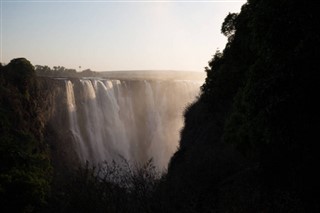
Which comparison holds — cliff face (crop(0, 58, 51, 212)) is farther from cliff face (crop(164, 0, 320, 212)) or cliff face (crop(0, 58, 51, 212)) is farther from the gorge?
cliff face (crop(164, 0, 320, 212))

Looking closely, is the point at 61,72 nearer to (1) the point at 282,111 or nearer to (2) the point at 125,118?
(2) the point at 125,118

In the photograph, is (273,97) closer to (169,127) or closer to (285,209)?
(285,209)

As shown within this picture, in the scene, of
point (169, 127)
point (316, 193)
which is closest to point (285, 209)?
point (316, 193)

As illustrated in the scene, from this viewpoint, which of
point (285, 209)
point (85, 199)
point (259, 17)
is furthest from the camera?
point (85, 199)

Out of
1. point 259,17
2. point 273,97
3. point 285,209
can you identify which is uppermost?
point 259,17

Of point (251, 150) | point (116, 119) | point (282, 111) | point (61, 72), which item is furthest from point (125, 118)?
point (61, 72)

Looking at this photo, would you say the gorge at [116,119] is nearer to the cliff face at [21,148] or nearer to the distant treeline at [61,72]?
the cliff face at [21,148]

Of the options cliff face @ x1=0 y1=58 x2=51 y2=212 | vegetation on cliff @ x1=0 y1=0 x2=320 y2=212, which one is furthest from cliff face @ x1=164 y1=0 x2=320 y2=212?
cliff face @ x1=0 y1=58 x2=51 y2=212

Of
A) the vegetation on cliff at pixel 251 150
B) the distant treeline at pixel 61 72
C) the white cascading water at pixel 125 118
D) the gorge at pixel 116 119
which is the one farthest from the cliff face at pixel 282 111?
the distant treeline at pixel 61 72
